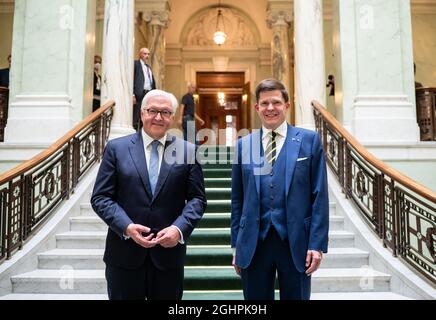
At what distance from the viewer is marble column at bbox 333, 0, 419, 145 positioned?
7684mm

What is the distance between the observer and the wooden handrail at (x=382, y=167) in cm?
447

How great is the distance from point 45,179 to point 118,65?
2910 millimetres

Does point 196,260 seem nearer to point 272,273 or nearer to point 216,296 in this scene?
point 216,296

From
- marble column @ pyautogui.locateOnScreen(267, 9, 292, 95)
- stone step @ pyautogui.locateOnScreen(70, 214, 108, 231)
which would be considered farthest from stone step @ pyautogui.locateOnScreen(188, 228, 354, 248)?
marble column @ pyautogui.locateOnScreen(267, 9, 292, 95)

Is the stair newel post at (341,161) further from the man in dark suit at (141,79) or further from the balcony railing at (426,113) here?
the man in dark suit at (141,79)

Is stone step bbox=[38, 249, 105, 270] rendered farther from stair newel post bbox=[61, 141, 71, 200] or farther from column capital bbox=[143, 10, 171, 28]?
column capital bbox=[143, 10, 171, 28]

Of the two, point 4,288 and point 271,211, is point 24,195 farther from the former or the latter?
point 271,211

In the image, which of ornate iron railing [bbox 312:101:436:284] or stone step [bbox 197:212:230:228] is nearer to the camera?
ornate iron railing [bbox 312:101:436:284]

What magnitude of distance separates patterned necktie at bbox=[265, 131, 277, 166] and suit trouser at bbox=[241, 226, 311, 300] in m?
0.40

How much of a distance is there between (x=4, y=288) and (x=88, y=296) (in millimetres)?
902

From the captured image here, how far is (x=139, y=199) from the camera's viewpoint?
2.48 metres

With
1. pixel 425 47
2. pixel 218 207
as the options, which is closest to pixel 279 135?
pixel 218 207

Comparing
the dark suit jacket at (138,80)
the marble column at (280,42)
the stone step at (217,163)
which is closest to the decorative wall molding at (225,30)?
the marble column at (280,42)
